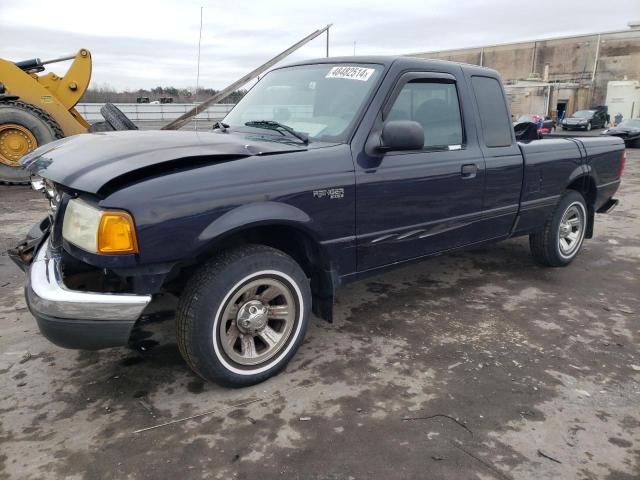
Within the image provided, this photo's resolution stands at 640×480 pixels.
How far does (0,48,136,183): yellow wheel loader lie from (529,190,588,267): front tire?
7199 millimetres

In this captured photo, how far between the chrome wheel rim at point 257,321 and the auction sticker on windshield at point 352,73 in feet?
5.09

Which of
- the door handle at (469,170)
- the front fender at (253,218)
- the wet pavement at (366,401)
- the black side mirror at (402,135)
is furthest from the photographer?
the door handle at (469,170)

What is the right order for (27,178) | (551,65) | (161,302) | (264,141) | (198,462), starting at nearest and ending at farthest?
1. (198,462)
2. (264,141)
3. (161,302)
4. (27,178)
5. (551,65)

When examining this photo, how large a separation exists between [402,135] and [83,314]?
2.01 m

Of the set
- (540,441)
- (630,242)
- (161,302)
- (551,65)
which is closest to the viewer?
(540,441)

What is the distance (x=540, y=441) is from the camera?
2393mm

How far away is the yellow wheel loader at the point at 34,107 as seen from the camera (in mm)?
8773

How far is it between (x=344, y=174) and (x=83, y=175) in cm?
145

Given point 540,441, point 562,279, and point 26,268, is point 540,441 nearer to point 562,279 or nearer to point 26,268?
point 562,279

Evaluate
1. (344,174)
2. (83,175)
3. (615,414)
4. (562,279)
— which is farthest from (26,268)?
(562,279)

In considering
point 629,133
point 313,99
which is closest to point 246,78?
point 313,99

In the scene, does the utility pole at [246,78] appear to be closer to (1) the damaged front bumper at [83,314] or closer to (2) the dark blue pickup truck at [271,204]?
(2) the dark blue pickup truck at [271,204]

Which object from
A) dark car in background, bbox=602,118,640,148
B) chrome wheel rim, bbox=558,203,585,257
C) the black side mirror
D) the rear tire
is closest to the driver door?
the black side mirror

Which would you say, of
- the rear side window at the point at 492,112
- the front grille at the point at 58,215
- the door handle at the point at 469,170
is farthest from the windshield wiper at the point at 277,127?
the rear side window at the point at 492,112
